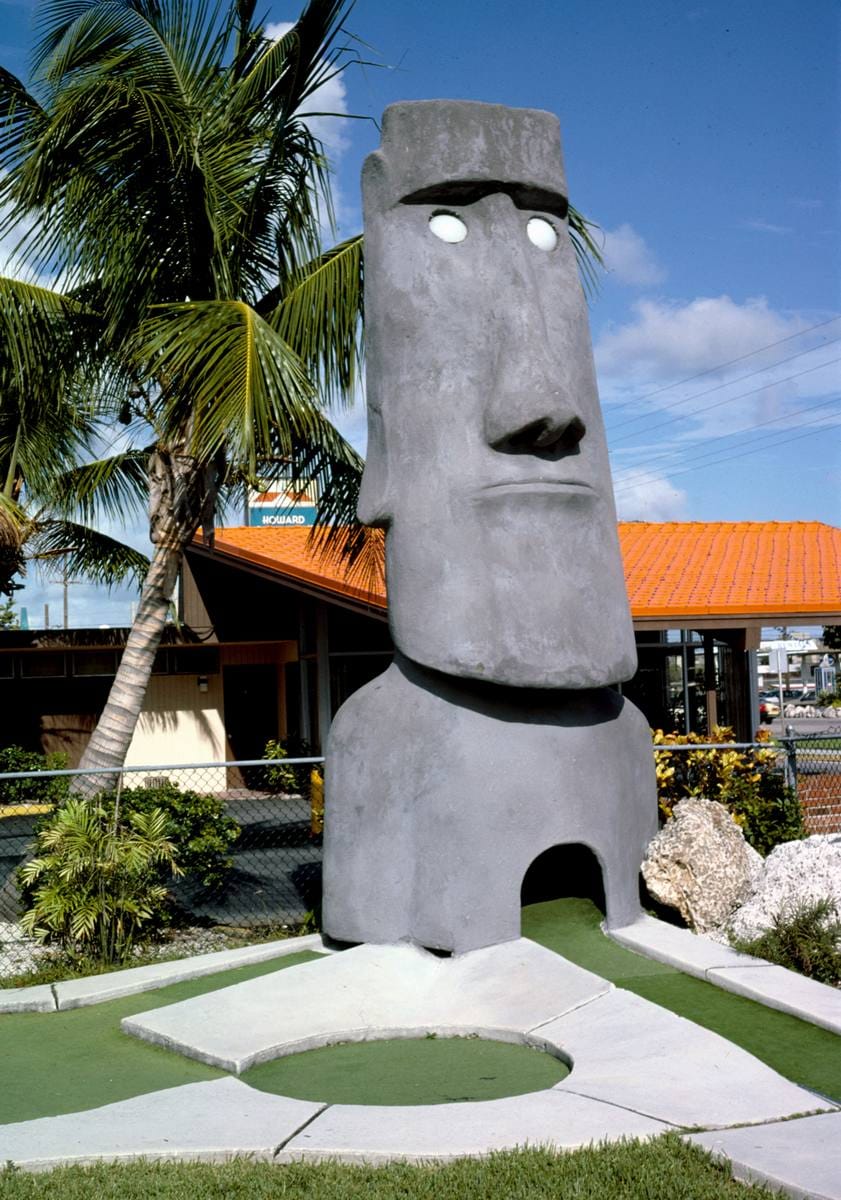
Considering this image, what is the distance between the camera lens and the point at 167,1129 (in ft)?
16.4

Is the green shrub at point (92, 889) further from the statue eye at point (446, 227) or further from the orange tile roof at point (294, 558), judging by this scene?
the orange tile roof at point (294, 558)

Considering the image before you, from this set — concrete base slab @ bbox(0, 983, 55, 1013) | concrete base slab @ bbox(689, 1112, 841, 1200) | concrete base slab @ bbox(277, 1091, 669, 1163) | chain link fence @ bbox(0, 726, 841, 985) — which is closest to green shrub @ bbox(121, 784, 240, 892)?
chain link fence @ bbox(0, 726, 841, 985)

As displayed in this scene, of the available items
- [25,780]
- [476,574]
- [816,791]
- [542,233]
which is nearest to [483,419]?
[476,574]

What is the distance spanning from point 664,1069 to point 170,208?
8.29 metres

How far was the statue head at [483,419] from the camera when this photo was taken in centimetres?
717

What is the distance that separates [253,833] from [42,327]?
6189mm

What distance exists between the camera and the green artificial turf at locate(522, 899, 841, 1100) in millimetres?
5547

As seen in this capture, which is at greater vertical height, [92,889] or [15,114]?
[15,114]

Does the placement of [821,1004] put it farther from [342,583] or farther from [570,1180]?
[342,583]

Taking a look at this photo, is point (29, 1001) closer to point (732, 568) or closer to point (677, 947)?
point (677, 947)

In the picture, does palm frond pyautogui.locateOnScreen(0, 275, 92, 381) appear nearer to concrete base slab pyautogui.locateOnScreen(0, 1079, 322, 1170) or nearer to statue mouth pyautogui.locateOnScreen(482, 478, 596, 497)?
statue mouth pyautogui.locateOnScreen(482, 478, 596, 497)

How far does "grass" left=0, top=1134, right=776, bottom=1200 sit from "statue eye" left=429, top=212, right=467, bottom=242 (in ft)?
16.9

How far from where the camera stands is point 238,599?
2273 centimetres

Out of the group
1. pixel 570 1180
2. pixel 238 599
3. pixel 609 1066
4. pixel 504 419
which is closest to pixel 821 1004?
pixel 609 1066
